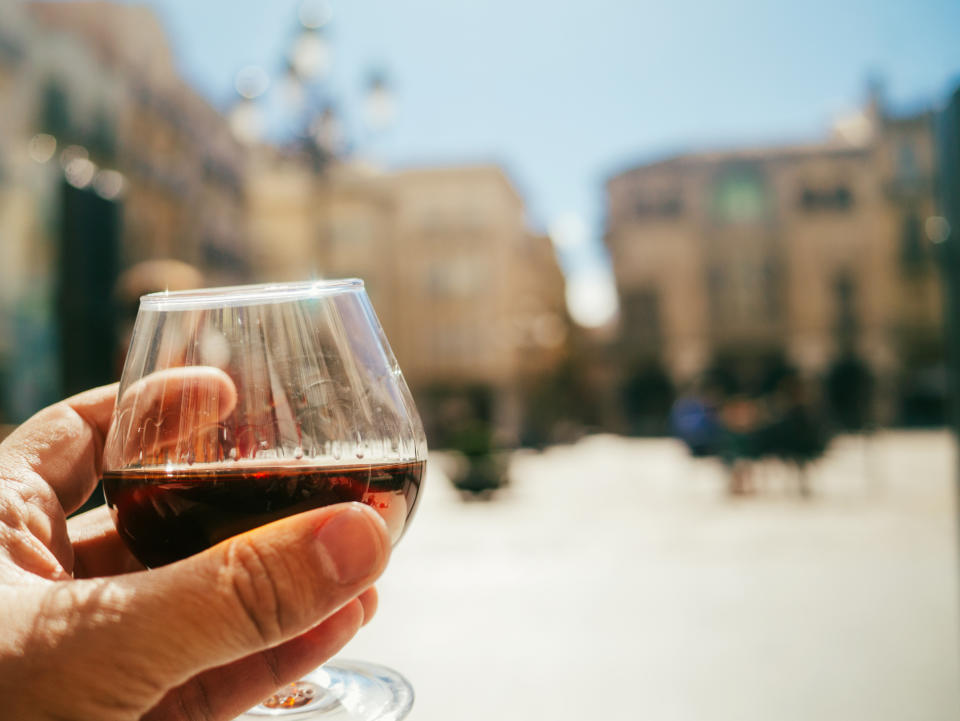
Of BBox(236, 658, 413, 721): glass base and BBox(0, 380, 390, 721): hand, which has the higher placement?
BBox(0, 380, 390, 721): hand

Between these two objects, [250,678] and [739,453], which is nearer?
[250,678]

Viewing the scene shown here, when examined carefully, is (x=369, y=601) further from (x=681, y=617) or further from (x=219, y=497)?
(x=681, y=617)

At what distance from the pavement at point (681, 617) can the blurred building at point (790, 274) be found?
105ft

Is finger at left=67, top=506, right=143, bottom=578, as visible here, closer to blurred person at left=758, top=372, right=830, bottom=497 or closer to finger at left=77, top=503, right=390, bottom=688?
finger at left=77, top=503, right=390, bottom=688

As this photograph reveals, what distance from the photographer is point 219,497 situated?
3.30ft

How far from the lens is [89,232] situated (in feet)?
10.7

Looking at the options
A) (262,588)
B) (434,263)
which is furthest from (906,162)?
(262,588)

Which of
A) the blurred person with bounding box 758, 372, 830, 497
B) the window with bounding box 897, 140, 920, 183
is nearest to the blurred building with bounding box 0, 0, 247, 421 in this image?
the blurred person with bounding box 758, 372, 830, 497

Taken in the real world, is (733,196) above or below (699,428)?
above

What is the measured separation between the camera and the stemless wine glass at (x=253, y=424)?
100cm

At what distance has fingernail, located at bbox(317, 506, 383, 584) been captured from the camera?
897 millimetres

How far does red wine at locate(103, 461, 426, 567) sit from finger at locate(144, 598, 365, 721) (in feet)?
0.55

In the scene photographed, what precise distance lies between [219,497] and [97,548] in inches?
19.0

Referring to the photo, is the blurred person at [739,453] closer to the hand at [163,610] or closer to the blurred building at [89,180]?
the blurred building at [89,180]
